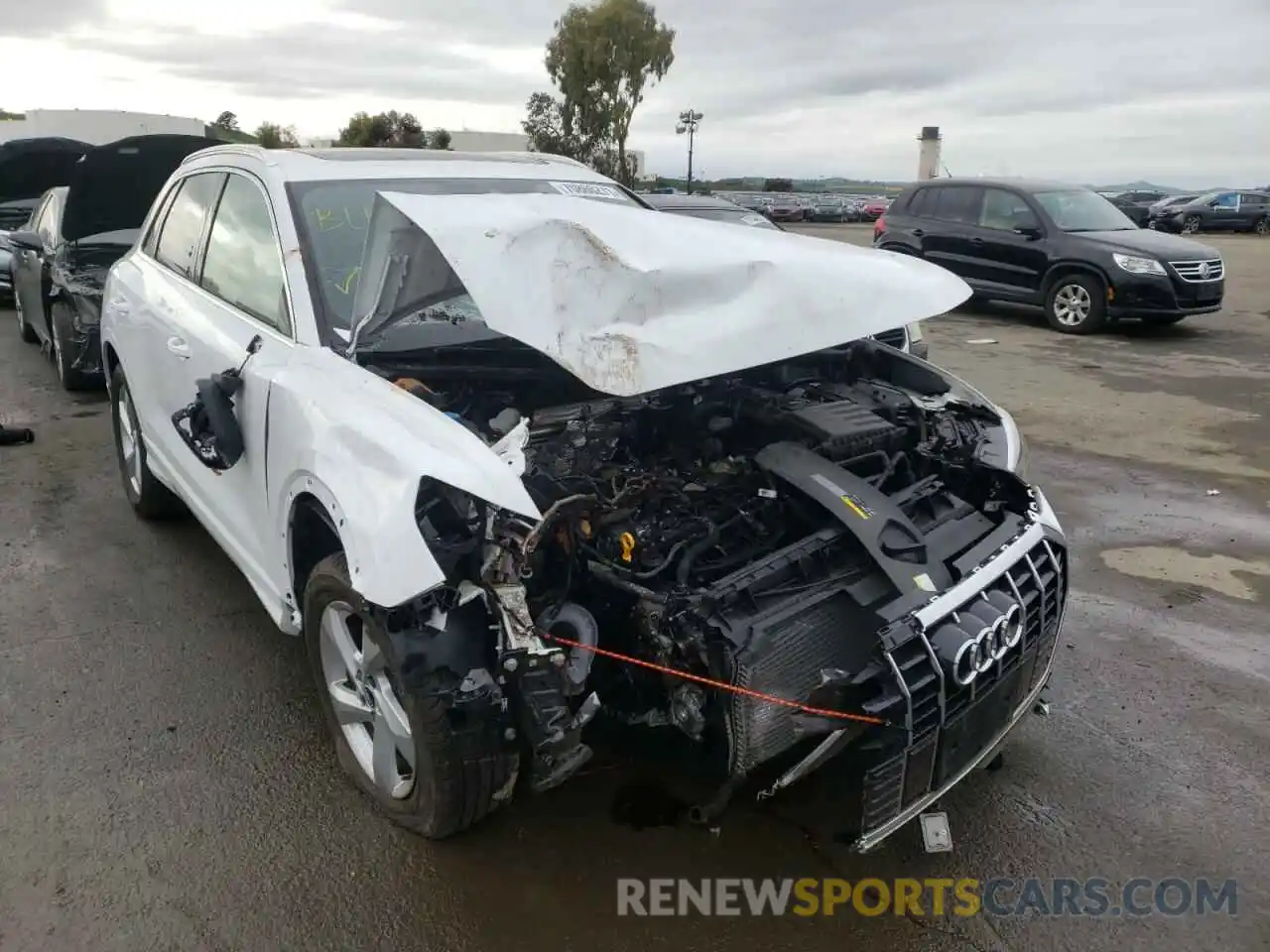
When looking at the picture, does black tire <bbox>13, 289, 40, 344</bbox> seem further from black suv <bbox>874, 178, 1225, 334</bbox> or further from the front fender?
black suv <bbox>874, 178, 1225, 334</bbox>

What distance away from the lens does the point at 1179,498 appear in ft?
18.7

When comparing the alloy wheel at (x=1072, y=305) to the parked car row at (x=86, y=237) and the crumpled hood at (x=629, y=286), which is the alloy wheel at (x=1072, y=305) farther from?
the parked car row at (x=86, y=237)

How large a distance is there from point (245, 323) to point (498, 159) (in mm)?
1470

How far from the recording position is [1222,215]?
1161 inches

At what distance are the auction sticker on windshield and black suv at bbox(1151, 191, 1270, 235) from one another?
2993cm

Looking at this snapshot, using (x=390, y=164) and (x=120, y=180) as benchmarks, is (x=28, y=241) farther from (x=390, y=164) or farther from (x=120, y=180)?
(x=390, y=164)

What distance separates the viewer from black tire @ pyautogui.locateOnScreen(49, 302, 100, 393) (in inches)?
298

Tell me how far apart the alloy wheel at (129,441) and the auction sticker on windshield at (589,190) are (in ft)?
7.90

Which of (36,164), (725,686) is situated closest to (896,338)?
(725,686)

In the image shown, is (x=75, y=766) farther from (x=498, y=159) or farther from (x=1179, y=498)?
(x=1179, y=498)

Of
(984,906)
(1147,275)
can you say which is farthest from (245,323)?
(1147,275)

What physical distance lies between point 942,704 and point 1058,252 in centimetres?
1059

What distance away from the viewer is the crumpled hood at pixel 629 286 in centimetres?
258

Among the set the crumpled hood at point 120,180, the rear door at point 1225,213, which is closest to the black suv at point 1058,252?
the crumpled hood at point 120,180
